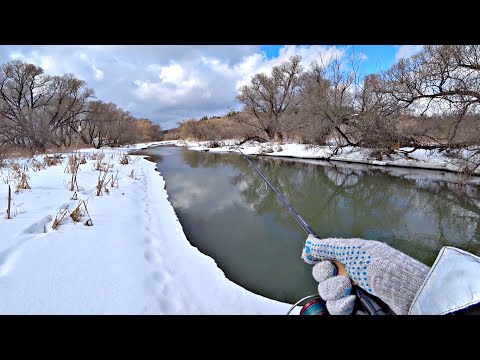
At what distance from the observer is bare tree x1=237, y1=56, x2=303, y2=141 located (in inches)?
792

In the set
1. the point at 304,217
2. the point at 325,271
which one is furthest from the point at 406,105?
the point at 325,271

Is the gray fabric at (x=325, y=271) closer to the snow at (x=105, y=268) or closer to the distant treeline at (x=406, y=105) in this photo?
the snow at (x=105, y=268)

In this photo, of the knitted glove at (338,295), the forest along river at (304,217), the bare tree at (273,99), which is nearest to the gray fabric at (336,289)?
the knitted glove at (338,295)

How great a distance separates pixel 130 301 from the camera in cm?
154

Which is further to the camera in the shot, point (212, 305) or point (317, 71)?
point (317, 71)

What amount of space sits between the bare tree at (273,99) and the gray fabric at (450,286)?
19.2 m

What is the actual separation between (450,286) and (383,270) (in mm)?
327

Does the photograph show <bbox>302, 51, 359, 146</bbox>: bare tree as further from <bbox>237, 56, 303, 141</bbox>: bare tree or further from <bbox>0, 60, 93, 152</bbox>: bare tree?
<bbox>0, 60, 93, 152</bbox>: bare tree

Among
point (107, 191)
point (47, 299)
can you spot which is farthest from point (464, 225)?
point (107, 191)

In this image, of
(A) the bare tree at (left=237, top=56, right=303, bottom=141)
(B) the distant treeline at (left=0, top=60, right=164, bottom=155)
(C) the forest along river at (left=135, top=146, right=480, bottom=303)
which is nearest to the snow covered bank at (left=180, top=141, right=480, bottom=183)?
(C) the forest along river at (left=135, top=146, right=480, bottom=303)

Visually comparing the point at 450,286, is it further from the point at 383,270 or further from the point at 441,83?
the point at 441,83

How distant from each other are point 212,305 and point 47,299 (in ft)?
3.63

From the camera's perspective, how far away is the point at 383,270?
1145mm
